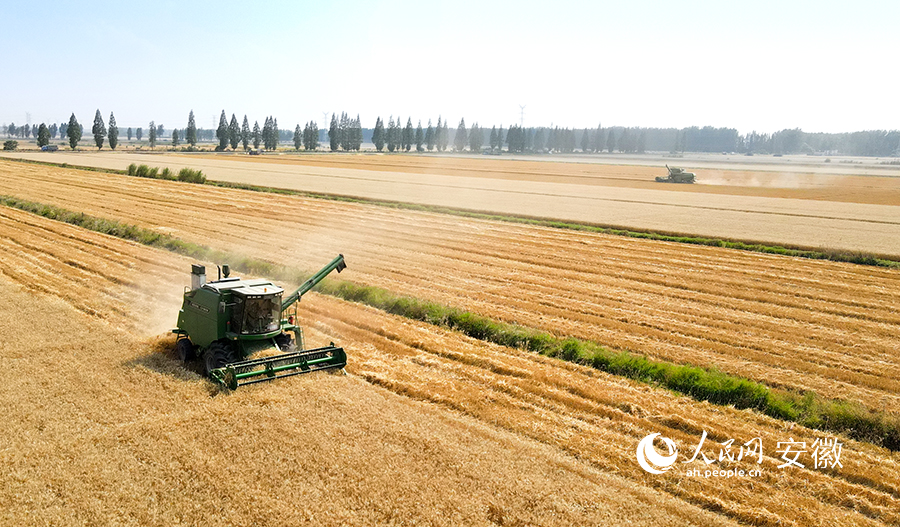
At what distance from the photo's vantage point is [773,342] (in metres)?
17.9

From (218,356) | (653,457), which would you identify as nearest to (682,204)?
(653,457)

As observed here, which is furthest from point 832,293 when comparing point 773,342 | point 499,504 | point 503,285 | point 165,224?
point 165,224

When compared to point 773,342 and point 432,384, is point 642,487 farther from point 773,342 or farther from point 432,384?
point 773,342

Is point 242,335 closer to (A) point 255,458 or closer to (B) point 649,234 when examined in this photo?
(A) point 255,458

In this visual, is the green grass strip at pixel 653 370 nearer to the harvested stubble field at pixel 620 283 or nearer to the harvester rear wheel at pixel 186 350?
the harvested stubble field at pixel 620 283

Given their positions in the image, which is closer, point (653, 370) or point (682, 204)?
point (653, 370)

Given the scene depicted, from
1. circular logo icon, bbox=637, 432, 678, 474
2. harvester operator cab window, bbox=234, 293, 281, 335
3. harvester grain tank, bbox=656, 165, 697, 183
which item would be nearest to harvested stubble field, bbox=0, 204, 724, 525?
circular logo icon, bbox=637, 432, 678, 474

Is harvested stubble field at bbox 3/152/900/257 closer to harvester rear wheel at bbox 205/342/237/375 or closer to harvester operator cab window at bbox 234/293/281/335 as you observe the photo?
harvester operator cab window at bbox 234/293/281/335

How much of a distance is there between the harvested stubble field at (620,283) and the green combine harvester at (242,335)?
7.08 metres

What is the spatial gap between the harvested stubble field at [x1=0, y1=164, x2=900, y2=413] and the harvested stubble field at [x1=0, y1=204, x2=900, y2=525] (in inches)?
143

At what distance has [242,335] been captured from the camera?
1366cm

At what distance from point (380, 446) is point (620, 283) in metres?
15.7

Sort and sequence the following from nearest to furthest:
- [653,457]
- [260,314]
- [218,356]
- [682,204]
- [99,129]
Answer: [653,457]
[218,356]
[260,314]
[682,204]
[99,129]

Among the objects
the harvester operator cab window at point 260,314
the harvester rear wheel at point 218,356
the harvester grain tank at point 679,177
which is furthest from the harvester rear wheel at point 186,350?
the harvester grain tank at point 679,177
